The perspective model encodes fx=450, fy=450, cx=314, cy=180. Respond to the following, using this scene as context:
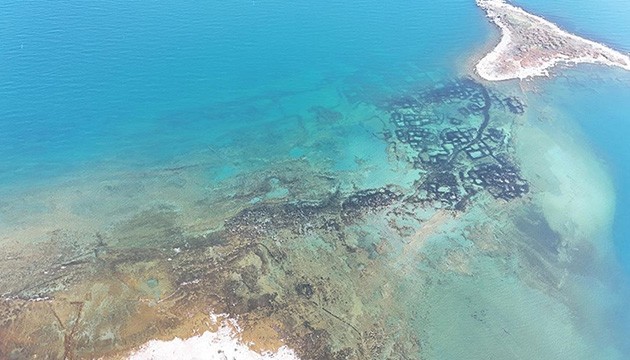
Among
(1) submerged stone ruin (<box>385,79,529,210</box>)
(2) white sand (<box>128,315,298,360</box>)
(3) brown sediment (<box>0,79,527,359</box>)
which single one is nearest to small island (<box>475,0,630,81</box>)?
(1) submerged stone ruin (<box>385,79,529,210</box>)

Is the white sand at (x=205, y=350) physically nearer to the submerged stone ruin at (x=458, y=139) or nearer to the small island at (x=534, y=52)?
the submerged stone ruin at (x=458, y=139)

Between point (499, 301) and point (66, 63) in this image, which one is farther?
point (66, 63)

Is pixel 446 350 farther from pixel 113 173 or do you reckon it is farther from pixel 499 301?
pixel 113 173

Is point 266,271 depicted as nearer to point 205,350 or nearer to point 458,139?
point 205,350

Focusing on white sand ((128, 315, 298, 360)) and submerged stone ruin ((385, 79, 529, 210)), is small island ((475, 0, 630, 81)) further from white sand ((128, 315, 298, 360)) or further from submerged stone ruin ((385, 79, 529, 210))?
white sand ((128, 315, 298, 360))

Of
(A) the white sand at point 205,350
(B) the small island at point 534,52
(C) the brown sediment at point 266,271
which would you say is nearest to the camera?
(A) the white sand at point 205,350

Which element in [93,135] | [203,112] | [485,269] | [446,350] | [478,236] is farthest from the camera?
[203,112]

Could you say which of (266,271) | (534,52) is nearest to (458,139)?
(534,52)

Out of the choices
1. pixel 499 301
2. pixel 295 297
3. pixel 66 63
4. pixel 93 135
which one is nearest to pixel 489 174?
pixel 499 301

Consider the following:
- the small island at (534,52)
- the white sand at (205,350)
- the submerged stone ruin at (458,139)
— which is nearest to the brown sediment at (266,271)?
the submerged stone ruin at (458,139)
